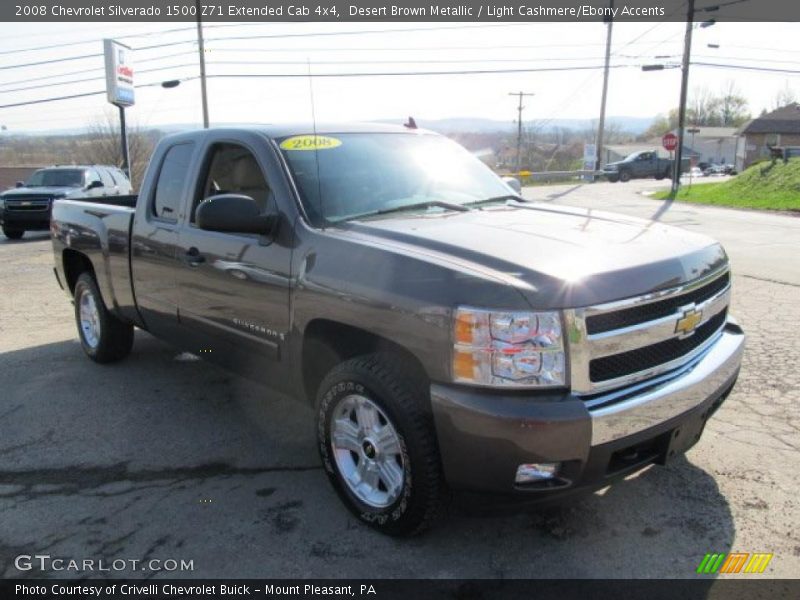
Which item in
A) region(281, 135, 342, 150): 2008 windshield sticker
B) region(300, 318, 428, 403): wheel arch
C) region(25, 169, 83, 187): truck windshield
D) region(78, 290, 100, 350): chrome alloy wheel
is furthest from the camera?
region(25, 169, 83, 187): truck windshield

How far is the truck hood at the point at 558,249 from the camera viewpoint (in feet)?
8.73

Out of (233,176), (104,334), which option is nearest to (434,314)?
(233,176)

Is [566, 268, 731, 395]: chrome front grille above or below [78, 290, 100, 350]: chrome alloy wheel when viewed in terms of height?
above

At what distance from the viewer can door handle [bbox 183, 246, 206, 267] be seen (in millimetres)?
4148

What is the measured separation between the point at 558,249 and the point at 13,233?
56.5 feet

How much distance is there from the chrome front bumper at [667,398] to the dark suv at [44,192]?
49.2 ft

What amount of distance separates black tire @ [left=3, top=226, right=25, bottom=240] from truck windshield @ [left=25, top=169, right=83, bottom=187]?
139cm

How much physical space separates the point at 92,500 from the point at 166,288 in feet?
5.02

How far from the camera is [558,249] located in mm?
2969

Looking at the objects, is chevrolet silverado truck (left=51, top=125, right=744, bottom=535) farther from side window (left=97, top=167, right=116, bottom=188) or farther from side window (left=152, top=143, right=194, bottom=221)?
side window (left=97, top=167, right=116, bottom=188)

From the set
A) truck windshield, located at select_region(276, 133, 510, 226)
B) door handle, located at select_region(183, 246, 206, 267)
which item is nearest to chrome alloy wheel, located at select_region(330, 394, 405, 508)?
truck windshield, located at select_region(276, 133, 510, 226)

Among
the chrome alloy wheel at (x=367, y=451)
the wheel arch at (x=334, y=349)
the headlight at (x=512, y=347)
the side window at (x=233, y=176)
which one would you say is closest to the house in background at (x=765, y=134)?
the side window at (x=233, y=176)

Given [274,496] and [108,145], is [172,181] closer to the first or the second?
[274,496]

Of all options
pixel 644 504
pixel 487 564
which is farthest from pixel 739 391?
pixel 487 564
